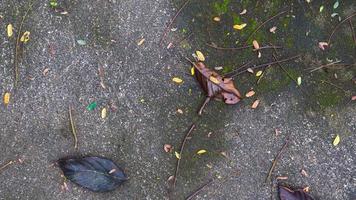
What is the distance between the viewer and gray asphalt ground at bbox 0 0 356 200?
3.89 m

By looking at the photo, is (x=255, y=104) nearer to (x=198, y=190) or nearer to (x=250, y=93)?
(x=250, y=93)

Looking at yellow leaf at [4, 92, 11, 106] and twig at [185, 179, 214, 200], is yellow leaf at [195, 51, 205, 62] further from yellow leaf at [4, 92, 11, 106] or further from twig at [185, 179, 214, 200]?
yellow leaf at [4, 92, 11, 106]

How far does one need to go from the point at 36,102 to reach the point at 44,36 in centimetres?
39

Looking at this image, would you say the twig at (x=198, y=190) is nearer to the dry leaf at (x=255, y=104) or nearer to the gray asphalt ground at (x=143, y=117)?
the gray asphalt ground at (x=143, y=117)

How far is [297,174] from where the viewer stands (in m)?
3.90

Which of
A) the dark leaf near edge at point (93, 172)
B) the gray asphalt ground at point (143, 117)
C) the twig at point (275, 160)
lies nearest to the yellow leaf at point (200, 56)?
the gray asphalt ground at point (143, 117)

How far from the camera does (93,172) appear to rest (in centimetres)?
383

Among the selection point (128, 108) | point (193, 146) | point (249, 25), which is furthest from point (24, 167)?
point (249, 25)

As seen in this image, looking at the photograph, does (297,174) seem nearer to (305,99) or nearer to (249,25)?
(305,99)

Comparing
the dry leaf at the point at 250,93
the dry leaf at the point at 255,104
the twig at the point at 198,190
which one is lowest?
the twig at the point at 198,190

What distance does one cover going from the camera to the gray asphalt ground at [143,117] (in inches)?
153

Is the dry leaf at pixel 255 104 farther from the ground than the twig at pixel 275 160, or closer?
farther from the ground

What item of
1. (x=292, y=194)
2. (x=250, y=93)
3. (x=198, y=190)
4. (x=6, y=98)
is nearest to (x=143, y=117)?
(x=198, y=190)

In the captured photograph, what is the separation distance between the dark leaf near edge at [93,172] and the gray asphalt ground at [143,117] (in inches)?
2.4
